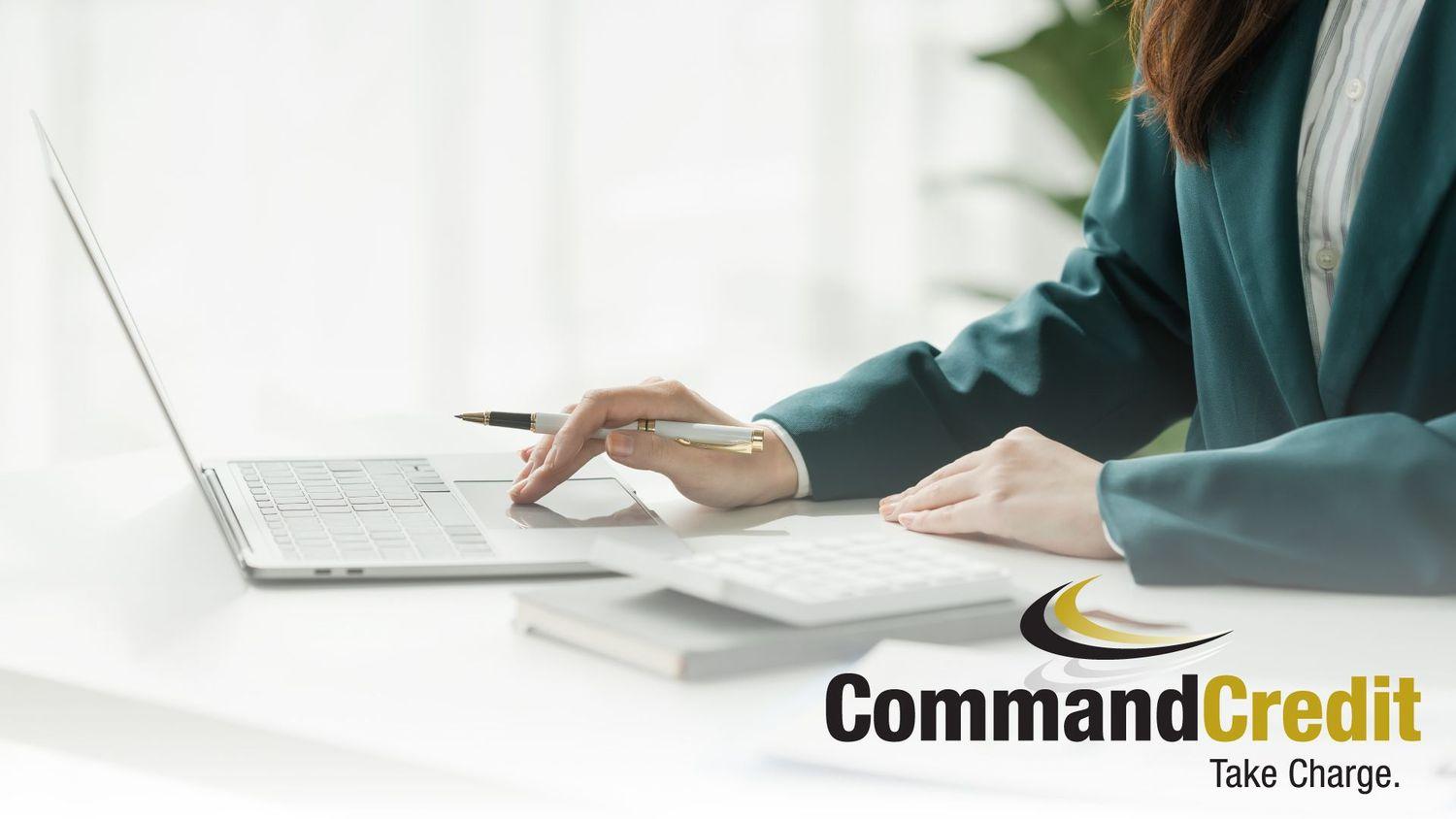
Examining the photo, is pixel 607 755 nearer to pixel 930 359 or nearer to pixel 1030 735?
pixel 1030 735

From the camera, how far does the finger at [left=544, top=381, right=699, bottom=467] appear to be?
3.28 feet

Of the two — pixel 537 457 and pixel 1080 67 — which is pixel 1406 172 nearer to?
pixel 537 457

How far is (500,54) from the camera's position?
307cm

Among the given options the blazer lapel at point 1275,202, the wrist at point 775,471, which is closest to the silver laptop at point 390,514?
the wrist at point 775,471

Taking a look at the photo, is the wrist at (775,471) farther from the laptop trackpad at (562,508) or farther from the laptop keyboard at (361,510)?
the laptop keyboard at (361,510)

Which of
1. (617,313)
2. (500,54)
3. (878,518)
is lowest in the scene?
(617,313)

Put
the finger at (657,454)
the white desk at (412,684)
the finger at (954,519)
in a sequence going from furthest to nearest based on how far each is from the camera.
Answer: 1. the finger at (657,454)
2. the finger at (954,519)
3. the white desk at (412,684)

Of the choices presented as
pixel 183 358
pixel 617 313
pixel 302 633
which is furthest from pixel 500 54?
pixel 302 633

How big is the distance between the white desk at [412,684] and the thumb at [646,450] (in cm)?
23

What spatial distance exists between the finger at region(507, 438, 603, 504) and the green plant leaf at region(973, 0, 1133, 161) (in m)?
1.35

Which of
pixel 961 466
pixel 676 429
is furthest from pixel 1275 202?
pixel 676 429

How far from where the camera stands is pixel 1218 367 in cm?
124

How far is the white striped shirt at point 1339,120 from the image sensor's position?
43.7 inches

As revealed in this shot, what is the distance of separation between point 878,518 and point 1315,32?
0.56m
